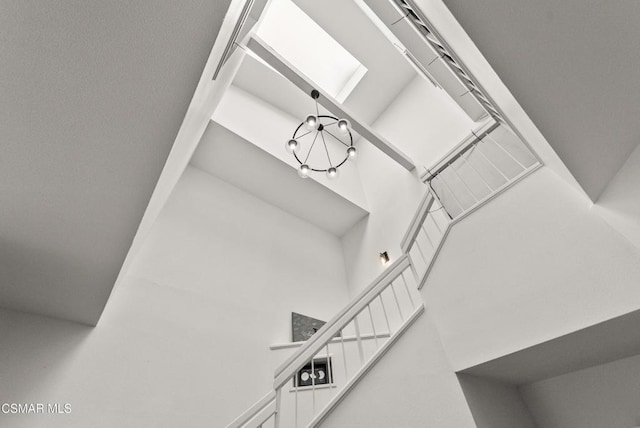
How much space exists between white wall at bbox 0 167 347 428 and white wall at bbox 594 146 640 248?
361 centimetres

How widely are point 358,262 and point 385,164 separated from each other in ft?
6.97

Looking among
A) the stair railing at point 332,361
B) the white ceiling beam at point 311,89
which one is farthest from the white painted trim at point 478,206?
the white ceiling beam at point 311,89

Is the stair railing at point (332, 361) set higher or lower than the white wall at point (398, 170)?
lower

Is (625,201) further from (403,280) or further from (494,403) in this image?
(403,280)

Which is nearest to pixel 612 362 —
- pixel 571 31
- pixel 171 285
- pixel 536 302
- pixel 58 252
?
pixel 536 302

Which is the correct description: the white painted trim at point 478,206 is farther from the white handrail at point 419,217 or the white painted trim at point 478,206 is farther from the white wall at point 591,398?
the white wall at point 591,398

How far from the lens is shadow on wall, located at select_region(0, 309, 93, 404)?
2520 millimetres

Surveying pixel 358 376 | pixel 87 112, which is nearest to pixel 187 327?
pixel 358 376

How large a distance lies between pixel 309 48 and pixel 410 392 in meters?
6.41

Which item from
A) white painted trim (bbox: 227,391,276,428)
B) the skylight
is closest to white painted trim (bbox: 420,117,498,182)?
white painted trim (bbox: 227,391,276,428)

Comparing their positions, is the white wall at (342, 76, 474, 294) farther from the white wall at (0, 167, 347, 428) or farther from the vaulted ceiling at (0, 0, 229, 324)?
the vaulted ceiling at (0, 0, 229, 324)

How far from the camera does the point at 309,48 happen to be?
628cm

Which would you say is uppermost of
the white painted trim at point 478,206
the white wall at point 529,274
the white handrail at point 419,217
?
the white handrail at point 419,217

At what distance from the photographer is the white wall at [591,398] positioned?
6.06 ft
